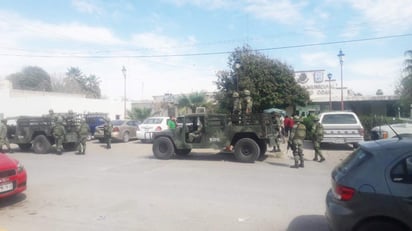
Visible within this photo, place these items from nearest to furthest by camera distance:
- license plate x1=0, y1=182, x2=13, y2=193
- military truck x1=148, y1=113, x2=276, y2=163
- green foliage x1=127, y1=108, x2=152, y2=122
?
license plate x1=0, y1=182, x2=13, y2=193
military truck x1=148, y1=113, x2=276, y2=163
green foliage x1=127, y1=108, x2=152, y2=122

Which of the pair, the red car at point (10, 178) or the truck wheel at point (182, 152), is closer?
the red car at point (10, 178)

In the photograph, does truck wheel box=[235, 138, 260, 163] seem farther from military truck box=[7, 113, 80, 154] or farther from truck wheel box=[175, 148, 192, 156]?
military truck box=[7, 113, 80, 154]

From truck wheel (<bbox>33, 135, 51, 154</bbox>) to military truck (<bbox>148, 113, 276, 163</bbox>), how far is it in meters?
5.67

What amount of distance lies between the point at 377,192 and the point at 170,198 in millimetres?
4352

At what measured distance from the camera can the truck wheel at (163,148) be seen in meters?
13.3

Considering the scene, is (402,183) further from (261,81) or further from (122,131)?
(261,81)

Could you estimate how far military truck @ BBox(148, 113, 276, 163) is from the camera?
12328 mm

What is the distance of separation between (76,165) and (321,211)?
343 inches

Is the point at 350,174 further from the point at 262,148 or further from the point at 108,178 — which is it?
the point at 262,148

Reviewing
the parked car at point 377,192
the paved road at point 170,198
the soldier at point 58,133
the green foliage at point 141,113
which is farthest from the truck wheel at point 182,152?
the green foliage at point 141,113

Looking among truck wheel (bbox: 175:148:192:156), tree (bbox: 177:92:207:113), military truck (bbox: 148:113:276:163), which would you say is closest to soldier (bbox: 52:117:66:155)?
military truck (bbox: 148:113:276:163)

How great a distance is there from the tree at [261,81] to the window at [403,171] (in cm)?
2104

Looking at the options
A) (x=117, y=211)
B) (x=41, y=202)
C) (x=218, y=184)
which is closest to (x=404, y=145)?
(x=117, y=211)

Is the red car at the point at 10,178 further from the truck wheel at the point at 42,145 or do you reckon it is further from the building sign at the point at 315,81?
the building sign at the point at 315,81
